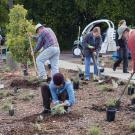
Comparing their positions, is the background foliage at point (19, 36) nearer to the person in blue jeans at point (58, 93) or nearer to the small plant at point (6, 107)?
the small plant at point (6, 107)

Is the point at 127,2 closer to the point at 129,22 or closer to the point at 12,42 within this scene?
the point at 129,22

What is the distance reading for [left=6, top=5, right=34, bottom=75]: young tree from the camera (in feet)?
56.5

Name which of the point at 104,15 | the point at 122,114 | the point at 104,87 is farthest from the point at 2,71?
the point at 104,15

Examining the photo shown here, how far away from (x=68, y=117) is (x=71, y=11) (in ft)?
78.5

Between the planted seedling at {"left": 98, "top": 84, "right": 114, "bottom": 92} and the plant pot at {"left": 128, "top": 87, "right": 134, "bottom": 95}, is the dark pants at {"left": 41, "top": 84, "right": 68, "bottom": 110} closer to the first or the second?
the plant pot at {"left": 128, "top": 87, "right": 134, "bottom": 95}

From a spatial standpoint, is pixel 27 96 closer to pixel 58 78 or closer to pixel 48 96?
pixel 48 96

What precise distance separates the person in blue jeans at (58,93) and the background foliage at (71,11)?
22.0m

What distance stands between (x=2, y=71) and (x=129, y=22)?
50.2 ft

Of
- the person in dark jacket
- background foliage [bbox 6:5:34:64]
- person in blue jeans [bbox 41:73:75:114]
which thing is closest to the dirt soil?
person in blue jeans [bbox 41:73:75:114]

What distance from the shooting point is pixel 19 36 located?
682 inches

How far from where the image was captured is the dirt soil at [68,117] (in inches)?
346

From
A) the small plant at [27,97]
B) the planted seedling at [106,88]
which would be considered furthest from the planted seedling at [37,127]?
the planted seedling at [106,88]

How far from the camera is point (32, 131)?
28.3ft

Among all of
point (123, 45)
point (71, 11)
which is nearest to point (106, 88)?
point (123, 45)
